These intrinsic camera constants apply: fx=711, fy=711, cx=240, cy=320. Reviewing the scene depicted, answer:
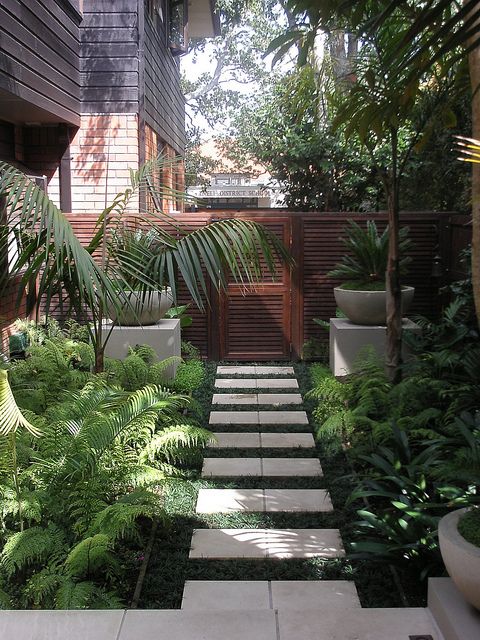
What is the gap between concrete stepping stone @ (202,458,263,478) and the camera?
5191mm

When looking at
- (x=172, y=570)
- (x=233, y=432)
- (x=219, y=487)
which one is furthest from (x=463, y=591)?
(x=233, y=432)

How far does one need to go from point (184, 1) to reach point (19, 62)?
7979mm

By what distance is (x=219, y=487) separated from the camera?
16.3ft

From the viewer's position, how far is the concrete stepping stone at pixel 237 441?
5824mm

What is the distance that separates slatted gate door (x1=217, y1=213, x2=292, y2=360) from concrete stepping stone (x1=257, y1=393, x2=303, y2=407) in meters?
1.61

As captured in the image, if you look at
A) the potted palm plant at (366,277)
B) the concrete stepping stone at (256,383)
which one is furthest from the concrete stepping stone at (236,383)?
the potted palm plant at (366,277)

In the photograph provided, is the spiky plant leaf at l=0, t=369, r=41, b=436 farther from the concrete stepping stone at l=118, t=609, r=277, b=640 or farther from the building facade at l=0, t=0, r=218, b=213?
the building facade at l=0, t=0, r=218, b=213

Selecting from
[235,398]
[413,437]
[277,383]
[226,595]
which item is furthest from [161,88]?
[226,595]

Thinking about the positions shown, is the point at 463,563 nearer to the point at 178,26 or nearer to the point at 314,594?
the point at 314,594

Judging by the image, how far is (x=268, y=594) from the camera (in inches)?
137

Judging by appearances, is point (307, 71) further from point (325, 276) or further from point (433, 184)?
point (433, 184)

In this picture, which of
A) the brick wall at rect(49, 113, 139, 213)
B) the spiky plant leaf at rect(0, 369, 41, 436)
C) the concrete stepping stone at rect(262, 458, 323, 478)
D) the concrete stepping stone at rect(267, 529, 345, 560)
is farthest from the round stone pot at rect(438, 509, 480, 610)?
the brick wall at rect(49, 113, 139, 213)

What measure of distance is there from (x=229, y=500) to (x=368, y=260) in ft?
13.4

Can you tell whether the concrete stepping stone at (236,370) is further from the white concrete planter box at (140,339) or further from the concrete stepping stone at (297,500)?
the concrete stepping stone at (297,500)
